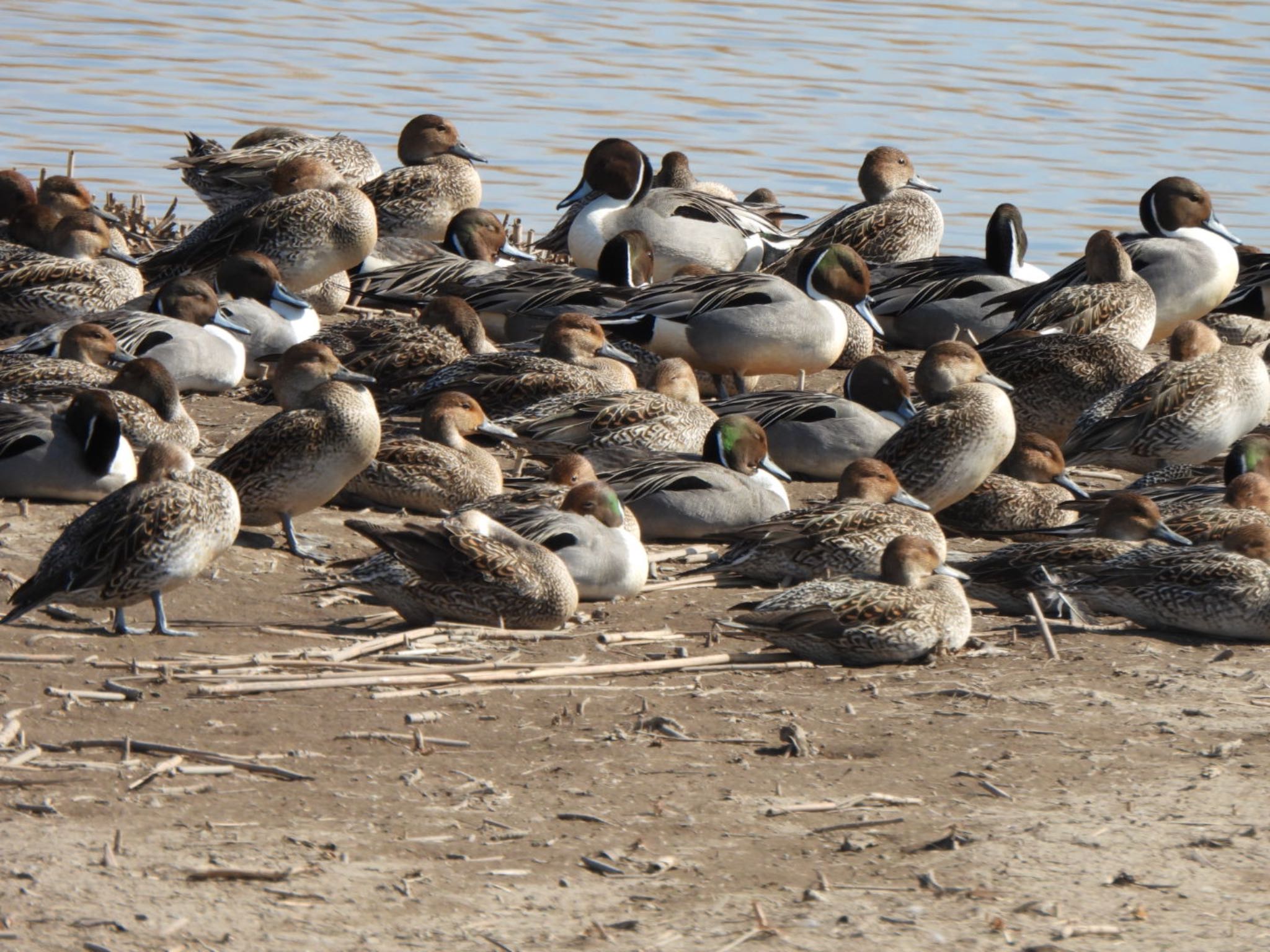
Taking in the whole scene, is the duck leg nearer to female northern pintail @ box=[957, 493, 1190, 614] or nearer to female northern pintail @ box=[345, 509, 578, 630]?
female northern pintail @ box=[345, 509, 578, 630]

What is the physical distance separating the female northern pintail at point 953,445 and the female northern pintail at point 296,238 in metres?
3.60

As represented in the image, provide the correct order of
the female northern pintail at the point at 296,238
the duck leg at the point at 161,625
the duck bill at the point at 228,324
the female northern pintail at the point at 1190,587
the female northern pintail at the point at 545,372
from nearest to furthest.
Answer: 1. the duck leg at the point at 161,625
2. the female northern pintail at the point at 1190,587
3. the female northern pintail at the point at 545,372
4. the duck bill at the point at 228,324
5. the female northern pintail at the point at 296,238

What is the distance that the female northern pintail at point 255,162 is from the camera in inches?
496

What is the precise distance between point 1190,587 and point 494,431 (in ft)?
9.63

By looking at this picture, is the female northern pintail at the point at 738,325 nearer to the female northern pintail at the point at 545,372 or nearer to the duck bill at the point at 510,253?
the female northern pintail at the point at 545,372

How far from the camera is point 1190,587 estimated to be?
6.52 meters

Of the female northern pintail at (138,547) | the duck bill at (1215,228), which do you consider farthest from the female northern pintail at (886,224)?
the female northern pintail at (138,547)

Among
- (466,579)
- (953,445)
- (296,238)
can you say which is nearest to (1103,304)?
(953,445)

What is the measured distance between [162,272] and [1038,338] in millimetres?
4548

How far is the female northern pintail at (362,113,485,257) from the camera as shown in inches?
492

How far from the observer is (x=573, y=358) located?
9.50 metres

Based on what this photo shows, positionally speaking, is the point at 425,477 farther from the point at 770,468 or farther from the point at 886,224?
the point at 886,224

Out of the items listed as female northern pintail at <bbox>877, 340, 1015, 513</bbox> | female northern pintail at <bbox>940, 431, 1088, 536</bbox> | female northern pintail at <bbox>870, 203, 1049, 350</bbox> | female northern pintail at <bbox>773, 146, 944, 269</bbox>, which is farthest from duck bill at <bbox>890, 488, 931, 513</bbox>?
female northern pintail at <bbox>773, 146, 944, 269</bbox>

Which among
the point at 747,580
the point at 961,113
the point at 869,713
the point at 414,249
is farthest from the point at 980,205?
the point at 869,713
